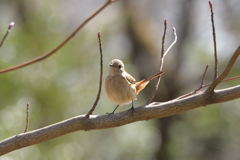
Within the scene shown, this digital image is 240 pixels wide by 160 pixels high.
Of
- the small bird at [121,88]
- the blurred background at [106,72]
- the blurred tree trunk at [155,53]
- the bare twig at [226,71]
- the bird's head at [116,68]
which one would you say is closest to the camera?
the bare twig at [226,71]

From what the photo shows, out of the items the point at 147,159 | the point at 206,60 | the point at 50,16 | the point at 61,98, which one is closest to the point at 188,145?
the point at 147,159

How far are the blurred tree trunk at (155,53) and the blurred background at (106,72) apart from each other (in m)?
0.02

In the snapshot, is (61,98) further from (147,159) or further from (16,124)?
(147,159)

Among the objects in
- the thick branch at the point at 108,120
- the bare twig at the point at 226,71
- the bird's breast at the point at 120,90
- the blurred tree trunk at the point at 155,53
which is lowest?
the blurred tree trunk at the point at 155,53

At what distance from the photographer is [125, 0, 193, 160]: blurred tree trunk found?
27.8 ft

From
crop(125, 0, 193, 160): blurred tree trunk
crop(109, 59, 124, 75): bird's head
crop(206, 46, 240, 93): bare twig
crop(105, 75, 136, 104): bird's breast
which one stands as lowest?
crop(125, 0, 193, 160): blurred tree trunk

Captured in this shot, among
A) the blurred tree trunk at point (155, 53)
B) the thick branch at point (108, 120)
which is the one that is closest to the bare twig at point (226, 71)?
the thick branch at point (108, 120)

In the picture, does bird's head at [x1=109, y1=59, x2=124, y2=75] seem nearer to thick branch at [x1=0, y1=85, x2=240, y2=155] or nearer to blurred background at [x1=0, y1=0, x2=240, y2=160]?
thick branch at [x1=0, y1=85, x2=240, y2=155]

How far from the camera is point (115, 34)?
9.18 metres

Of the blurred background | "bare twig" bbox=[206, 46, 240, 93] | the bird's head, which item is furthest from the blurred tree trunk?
"bare twig" bbox=[206, 46, 240, 93]

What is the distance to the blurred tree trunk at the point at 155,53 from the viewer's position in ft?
27.8

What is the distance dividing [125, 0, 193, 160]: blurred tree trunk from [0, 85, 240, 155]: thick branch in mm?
5284

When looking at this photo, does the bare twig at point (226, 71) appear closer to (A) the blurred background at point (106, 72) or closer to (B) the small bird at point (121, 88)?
(B) the small bird at point (121, 88)

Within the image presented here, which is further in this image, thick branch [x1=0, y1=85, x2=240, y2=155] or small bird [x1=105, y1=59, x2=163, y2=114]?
small bird [x1=105, y1=59, x2=163, y2=114]
